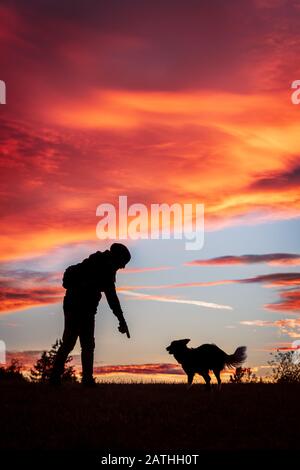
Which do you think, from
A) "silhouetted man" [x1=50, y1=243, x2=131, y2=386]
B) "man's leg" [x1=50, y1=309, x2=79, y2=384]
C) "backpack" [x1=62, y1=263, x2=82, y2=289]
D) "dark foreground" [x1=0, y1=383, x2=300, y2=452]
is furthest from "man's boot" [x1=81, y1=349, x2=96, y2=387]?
"backpack" [x1=62, y1=263, x2=82, y2=289]

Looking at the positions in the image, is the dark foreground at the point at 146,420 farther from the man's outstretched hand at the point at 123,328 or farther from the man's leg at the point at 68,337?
the man's outstretched hand at the point at 123,328

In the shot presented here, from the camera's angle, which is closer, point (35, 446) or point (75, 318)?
point (35, 446)

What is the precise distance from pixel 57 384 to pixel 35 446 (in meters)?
6.10

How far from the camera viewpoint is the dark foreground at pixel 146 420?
963 cm

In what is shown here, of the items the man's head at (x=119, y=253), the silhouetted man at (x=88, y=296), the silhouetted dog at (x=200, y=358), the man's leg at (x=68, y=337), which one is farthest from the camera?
the silhouetted dog at (x=200, y=358)

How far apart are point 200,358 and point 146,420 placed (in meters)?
4.98

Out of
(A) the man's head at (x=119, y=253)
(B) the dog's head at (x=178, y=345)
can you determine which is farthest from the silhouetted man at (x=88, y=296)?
(B) the dog's head at (x=178, y=345)

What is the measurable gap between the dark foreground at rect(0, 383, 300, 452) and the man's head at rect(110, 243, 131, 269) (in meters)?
2.92

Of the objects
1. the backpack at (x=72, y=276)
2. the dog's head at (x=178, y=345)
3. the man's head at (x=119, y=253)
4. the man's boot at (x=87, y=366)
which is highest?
the man's head at (x=119, y=253)

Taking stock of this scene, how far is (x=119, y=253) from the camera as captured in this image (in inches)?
591

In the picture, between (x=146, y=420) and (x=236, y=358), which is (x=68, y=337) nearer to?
(x=236, y=358)
